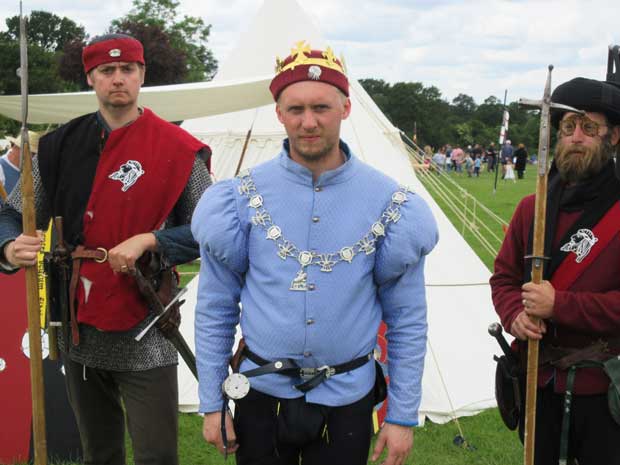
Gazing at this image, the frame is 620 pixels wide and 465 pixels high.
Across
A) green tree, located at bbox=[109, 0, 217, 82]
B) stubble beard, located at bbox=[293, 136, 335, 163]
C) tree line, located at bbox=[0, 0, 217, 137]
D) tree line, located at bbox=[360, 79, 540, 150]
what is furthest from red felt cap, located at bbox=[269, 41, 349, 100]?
tree line, located at bbox=[360, 79, 540, 150]

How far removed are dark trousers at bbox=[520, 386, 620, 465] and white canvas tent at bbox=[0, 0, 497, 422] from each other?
8.38 ft

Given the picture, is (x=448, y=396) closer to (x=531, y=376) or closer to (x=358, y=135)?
(x=358, y=135)

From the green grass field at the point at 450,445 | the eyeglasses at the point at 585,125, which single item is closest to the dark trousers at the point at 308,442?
the eyeglasses at the point at 585,125

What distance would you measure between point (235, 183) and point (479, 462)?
294cm

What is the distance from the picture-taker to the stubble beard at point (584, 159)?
264 centimetres

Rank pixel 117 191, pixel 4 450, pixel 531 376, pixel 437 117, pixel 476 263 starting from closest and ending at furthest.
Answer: pixel 531 376 < pixel 117 191 < pixel 4 450 < pixel 476 263 < pixel 437 117

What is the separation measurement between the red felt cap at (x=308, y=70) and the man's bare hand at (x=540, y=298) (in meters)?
0.91

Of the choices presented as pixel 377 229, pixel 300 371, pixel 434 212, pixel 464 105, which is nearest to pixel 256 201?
pixel 377 229

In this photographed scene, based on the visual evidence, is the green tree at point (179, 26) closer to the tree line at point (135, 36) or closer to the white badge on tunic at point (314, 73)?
the tree line at point (135, 36)

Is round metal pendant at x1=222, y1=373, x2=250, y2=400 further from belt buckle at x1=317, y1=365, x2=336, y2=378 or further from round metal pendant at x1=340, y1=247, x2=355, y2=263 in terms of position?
round metal pendant at x1=340, y1=247, x2=355, y2=263

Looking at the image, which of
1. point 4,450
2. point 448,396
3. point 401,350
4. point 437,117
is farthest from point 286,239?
point 437,117

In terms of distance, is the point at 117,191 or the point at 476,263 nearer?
the point at 117,191

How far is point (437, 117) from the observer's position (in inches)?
3002

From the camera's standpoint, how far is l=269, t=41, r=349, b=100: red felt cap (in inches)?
87.7
